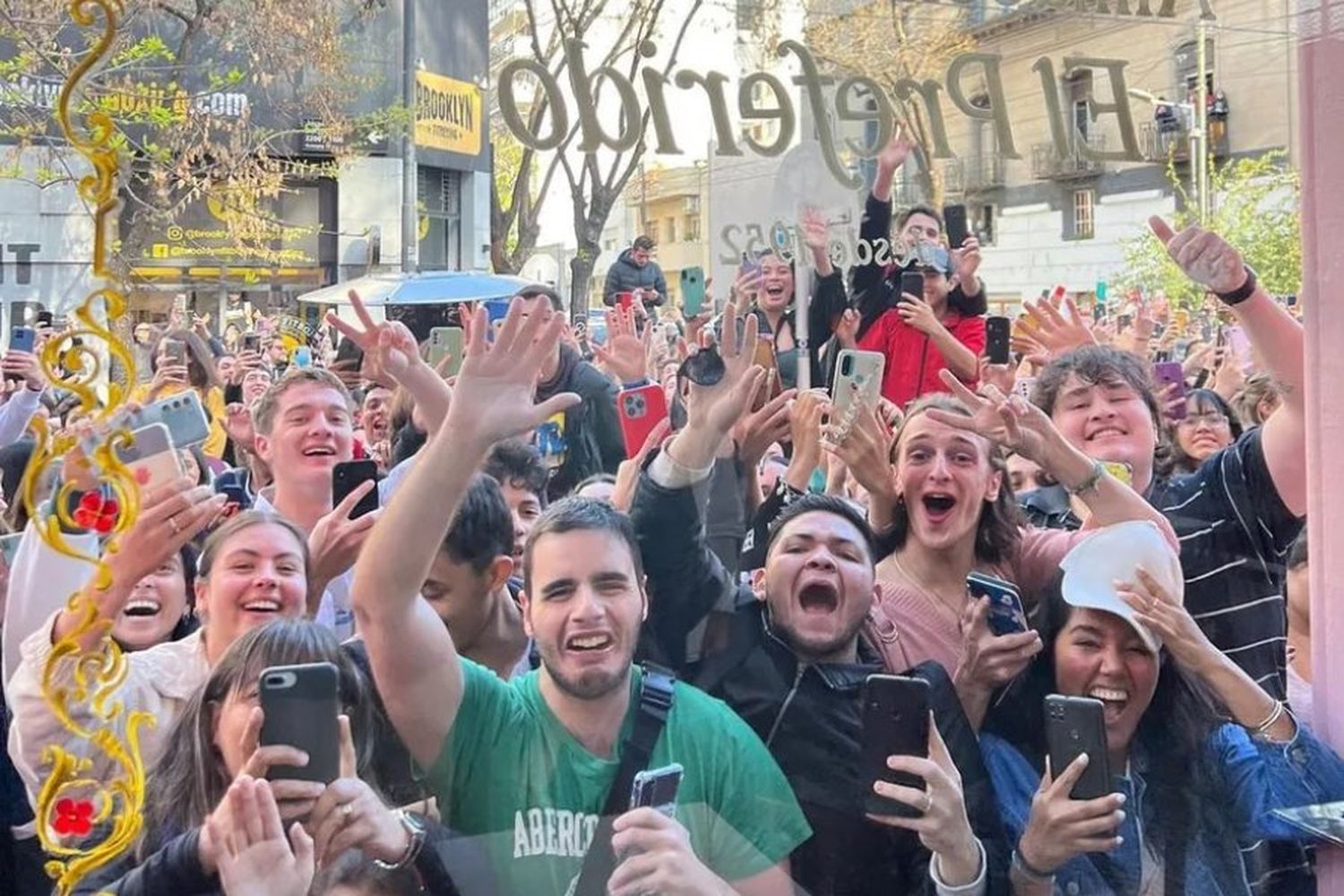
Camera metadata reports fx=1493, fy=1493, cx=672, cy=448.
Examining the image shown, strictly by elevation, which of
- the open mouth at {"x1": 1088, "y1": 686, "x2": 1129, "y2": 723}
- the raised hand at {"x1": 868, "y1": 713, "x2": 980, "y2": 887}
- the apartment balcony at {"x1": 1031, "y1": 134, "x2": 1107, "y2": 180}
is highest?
the apartment balcony at {"x1": 1031, "y1": 134, "x2": 1107, "y2": 180}

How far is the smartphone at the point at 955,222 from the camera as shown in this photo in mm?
2252

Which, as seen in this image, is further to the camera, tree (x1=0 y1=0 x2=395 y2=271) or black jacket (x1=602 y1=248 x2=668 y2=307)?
Result: black jacket (x1=602 y1=248 x2=668 y2=307)

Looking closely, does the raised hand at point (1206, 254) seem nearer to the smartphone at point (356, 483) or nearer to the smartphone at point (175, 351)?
the smartphone at point (356, 483)

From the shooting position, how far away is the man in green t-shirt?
69.7 inches

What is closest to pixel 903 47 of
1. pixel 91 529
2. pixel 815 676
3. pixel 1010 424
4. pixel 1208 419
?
pixel 1010 424

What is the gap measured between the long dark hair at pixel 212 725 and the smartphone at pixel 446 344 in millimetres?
405

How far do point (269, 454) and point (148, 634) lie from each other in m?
0.37

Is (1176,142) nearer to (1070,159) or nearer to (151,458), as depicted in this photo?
(1070,159)

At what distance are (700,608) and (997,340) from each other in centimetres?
78

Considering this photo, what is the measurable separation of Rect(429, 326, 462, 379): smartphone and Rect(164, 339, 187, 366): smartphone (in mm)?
376

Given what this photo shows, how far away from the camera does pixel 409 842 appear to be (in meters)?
1.73

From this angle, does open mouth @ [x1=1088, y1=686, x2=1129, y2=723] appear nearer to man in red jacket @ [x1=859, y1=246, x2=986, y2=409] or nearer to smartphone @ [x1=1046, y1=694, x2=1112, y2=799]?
smartphone @ [x1=1046, y1=694, x2=1112, y2=799]

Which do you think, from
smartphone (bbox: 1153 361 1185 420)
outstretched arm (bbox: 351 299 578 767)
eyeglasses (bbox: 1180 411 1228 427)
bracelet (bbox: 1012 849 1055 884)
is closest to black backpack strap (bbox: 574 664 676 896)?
outstretched arm (bbox: 351 299 578 767)

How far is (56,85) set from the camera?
1770mm
